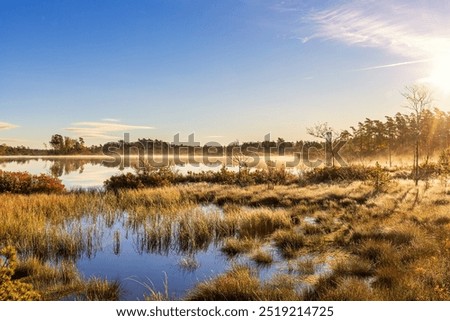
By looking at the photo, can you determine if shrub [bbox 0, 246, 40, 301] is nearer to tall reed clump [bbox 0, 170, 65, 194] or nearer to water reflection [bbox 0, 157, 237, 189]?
tall reed clump [bbox 0, 170, 65, 194]

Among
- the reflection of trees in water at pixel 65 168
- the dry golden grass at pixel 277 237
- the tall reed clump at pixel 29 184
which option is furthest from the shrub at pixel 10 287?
the reflection of trees in water at pixel 65 168

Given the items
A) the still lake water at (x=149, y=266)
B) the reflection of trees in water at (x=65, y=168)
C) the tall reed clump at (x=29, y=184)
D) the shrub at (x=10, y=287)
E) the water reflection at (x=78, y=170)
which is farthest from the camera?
the reflection of trees in water at (x=65, y=168)

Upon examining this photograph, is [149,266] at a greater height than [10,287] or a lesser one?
lesser

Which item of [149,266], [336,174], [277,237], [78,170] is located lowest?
[149,266]

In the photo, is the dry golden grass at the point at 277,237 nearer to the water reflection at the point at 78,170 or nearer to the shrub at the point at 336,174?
the shrub at the point at 336,174

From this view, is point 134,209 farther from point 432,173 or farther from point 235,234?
point 432,173

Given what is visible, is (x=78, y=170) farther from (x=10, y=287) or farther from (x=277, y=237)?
(x=10, y=287)

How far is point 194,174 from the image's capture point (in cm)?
2428

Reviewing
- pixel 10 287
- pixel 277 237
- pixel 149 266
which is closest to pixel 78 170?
pixel 277 237

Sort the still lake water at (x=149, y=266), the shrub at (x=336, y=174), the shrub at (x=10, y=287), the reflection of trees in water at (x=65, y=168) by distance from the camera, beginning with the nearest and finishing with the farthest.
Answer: the shrub at (x=10, y=287)
the still lake water at (x=149, y=266)
the shrub at (x=336, y=174)
the reflection of trees in water at (x=65, y=168)

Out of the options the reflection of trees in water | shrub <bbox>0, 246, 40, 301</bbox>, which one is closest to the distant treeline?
the reflection of trees in water

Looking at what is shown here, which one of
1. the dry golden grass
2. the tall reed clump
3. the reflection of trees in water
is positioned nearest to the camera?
the dry golden grass

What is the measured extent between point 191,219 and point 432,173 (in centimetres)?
1802
